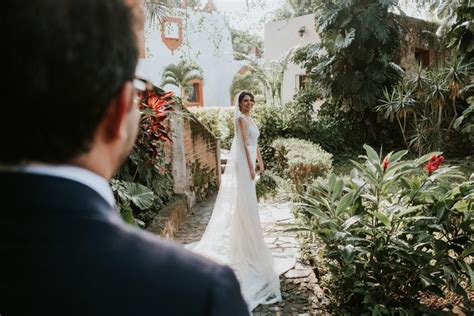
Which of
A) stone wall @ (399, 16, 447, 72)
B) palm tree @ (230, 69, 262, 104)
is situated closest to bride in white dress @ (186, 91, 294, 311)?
stone wall @ (399, 16, 447, 72)

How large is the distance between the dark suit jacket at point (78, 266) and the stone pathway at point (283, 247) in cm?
324

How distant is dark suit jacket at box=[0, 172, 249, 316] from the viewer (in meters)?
0.60

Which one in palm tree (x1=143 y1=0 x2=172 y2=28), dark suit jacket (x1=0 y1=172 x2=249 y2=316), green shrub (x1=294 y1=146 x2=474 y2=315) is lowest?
green shrub (x1=294 y1=146 x2=474 y2=315)

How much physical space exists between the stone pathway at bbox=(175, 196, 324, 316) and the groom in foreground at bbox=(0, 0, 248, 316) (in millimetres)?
3245

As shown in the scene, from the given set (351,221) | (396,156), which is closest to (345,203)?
(351,221)

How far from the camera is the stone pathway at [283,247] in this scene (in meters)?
4.02

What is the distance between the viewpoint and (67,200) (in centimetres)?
62

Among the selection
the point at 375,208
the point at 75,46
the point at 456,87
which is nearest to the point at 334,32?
the point at 456,87

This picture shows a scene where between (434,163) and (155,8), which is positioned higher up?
(155,8)

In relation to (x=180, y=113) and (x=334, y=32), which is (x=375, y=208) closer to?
(x=180, y=113)

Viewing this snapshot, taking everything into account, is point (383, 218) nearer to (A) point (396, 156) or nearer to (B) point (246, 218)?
(A) point (396, 156)

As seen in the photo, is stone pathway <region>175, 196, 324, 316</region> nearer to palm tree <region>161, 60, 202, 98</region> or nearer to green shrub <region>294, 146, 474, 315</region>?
green shrub <region>294, 146, 474, 315</region>

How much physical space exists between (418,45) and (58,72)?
1644cm

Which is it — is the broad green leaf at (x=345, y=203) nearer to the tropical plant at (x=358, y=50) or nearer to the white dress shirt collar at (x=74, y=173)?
the white dress shirt collar at (x=74, y=173)
